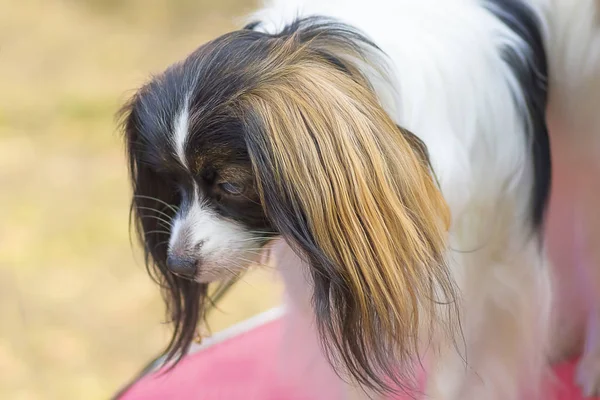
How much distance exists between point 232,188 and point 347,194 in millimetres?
132

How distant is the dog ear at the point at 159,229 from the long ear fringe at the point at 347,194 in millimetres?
195

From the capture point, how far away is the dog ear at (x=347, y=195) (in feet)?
2.47

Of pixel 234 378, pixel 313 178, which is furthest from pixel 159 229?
pixel 234 378

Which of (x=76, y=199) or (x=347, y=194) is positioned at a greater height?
(x=347, y=194)

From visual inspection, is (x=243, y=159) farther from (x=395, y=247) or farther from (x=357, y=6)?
(x=357, y=6)

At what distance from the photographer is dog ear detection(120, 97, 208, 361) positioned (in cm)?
94

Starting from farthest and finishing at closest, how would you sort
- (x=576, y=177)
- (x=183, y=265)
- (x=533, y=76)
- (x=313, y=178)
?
(x=576, y=177)
(x=533, y=76)
(x=183, y=265)
(x=313, y=178)

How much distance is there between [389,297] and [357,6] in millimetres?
390

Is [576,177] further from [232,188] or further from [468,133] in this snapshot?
[232,188]

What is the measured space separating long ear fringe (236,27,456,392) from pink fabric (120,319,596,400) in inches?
21.6

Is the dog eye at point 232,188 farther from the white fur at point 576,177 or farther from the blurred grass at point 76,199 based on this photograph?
the white fur at point 576,177

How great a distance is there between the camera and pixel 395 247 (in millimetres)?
772

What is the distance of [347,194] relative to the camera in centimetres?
76

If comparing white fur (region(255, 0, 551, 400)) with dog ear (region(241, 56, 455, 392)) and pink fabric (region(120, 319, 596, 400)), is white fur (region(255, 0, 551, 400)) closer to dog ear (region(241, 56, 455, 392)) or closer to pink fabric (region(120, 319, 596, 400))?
dog ear (region(241, 56, 455, 392))
